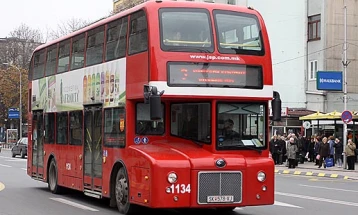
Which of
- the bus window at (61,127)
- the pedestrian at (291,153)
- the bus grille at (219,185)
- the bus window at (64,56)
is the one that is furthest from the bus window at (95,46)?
the pedestrian at (291,153)

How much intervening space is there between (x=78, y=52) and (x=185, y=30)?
16.4ft

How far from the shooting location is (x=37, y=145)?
2105 cm

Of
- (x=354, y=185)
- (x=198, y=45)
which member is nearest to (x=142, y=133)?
(x=198, y=45)

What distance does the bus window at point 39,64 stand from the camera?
2052 cm

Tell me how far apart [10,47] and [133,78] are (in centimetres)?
7608

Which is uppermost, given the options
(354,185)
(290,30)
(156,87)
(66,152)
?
(290,30)

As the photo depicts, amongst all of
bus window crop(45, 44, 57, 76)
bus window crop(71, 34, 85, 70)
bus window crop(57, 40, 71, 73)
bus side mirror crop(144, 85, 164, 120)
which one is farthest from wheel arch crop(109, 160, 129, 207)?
bus window crop(45, 44, 57, 76)

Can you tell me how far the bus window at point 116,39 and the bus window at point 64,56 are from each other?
2.99 metres

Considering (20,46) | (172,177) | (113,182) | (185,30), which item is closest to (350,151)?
(113,182)

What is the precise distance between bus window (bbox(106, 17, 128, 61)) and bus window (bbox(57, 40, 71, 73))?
118 inches

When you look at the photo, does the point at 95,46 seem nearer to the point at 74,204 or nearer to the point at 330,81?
the point at 74,204

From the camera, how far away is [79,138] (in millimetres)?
17016

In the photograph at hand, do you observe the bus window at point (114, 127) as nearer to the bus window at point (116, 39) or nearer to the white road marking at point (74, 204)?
the bus window at point (116, 39)

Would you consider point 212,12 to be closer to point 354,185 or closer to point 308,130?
point 354,185
